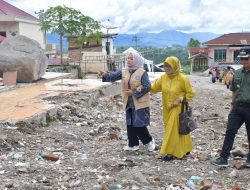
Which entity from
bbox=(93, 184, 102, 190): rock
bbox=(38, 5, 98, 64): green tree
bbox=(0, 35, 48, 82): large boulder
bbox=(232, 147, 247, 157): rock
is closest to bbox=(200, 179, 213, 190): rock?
bbox=(93, 184, 102, 190): rock

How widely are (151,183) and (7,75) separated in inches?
310

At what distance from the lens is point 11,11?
32094mm

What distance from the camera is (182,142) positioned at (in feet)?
19.5

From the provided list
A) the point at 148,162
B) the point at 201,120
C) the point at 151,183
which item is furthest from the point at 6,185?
the point at 201,120

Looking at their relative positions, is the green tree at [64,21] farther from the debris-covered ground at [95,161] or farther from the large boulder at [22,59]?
the debris-covered ground at [95,161]

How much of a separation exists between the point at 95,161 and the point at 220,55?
1769 inches

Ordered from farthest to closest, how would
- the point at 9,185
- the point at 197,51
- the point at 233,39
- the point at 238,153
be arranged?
the point at 197,51 < the point at 233,39 < the point at 238,153 < the point at 9,185

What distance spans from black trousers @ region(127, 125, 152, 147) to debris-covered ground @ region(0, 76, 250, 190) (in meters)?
0.16

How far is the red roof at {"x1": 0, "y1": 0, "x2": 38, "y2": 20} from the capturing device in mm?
31134

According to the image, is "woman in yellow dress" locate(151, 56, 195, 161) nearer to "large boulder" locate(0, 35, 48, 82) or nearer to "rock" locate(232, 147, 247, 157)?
"rock" locate(232, 147, 247, 157)

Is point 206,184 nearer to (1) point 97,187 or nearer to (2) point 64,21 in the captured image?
(1) point 97,187

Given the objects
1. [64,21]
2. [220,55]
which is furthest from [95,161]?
[220,55]

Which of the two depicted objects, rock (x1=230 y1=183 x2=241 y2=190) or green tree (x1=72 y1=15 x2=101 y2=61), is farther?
green tree (x1=72 y1=15 x2=101 y2=61)

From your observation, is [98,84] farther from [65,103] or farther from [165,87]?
[165,87]
